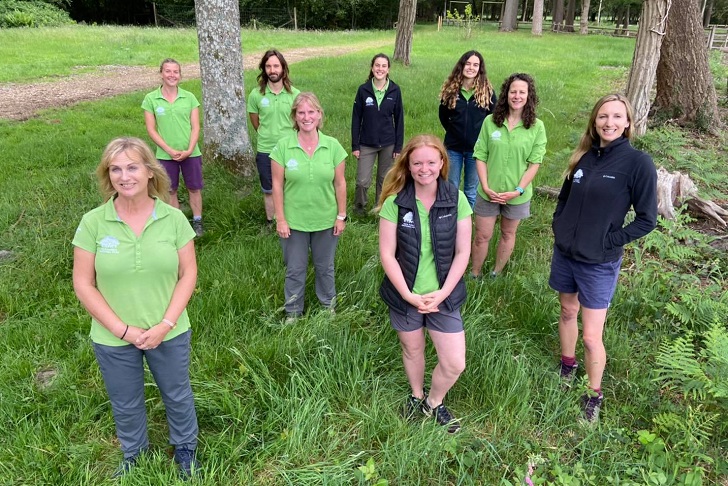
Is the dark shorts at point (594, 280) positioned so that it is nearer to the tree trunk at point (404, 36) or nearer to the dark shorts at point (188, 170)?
the dark shorts at point (188, 170)

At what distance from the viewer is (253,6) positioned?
38.5 meters

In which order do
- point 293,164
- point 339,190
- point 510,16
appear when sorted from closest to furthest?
1. point 293,164
2. point 339,190
3. point 510,16

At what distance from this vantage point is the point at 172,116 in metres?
4.71

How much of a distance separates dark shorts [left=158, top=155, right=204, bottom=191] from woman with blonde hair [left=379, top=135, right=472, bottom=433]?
2833 millimetres

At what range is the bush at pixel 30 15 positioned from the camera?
25.4 metres

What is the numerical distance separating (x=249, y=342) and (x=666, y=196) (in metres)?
4.54

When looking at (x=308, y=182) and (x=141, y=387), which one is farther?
(x=308, y=182)

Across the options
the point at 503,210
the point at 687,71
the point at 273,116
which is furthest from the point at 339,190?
the point at 687,71

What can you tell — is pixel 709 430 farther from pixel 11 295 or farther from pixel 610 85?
pixel 610 85

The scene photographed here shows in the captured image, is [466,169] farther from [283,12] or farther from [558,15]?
[558,15]

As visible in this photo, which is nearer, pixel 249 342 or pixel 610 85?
pixel 249 342

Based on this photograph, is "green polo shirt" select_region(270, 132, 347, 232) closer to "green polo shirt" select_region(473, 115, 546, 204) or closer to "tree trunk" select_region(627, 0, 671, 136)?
"green polo shirt" select_region(473, 115, 546, 204)

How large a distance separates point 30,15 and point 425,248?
104ft

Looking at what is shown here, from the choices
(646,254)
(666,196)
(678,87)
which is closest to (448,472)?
(646,254)
